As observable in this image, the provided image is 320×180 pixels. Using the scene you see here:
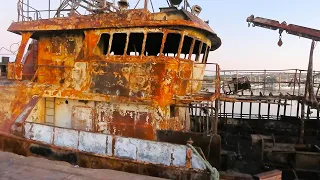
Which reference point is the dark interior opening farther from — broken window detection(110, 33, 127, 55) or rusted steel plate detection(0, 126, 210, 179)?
rusted steel plate detection(0, 126, 210, 179)

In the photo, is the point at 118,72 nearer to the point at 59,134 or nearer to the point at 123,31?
the point at 123,31

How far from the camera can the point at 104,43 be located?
840cm

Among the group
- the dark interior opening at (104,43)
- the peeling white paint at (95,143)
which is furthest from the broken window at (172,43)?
the peeling white paint at (95,143)

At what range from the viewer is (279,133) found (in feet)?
36.6

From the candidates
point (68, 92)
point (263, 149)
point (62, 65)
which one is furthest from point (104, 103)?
point (263, 149)

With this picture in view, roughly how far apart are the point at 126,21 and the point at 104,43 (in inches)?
53.4

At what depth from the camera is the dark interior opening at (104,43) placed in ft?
26.8

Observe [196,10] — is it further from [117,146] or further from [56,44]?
[117,146]

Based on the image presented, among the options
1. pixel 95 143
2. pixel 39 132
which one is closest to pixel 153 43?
pixel 95 143

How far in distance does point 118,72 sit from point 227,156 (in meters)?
4.14

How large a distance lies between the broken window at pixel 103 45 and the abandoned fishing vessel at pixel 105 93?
1.3 inches

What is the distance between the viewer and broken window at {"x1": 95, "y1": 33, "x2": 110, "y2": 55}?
8.14 metres

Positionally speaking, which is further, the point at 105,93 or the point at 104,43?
the point at 104,43

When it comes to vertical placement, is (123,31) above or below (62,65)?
above
